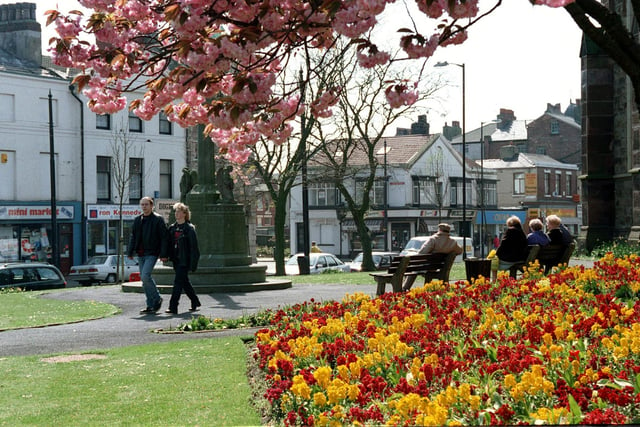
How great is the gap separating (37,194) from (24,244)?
2.67 metres

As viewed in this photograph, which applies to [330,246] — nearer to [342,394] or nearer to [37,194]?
[37,194]

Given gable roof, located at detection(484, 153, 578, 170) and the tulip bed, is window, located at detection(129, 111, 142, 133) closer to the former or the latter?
the tulip bed

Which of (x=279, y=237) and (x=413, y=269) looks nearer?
(x=413, y=269)

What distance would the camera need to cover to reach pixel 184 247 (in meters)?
15.6

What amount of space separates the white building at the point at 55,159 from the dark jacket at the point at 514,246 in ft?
99.4

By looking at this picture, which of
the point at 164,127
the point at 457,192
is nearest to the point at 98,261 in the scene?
the point at 164,127

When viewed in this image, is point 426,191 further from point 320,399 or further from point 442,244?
point 320,399

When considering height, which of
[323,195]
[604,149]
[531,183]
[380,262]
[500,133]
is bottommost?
[380,262]

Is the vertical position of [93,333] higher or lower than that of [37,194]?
lower

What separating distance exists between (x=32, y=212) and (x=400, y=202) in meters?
39.4

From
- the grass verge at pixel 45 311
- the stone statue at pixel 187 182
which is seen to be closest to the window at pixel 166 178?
the stone statue at pixel 187 182

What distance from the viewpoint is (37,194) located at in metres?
46.2

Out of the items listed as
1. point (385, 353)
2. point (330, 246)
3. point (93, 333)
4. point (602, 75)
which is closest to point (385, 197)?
point (330, 246)

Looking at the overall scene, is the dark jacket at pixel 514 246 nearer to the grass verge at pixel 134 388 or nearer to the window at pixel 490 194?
the grass verge at pixel 134 388
